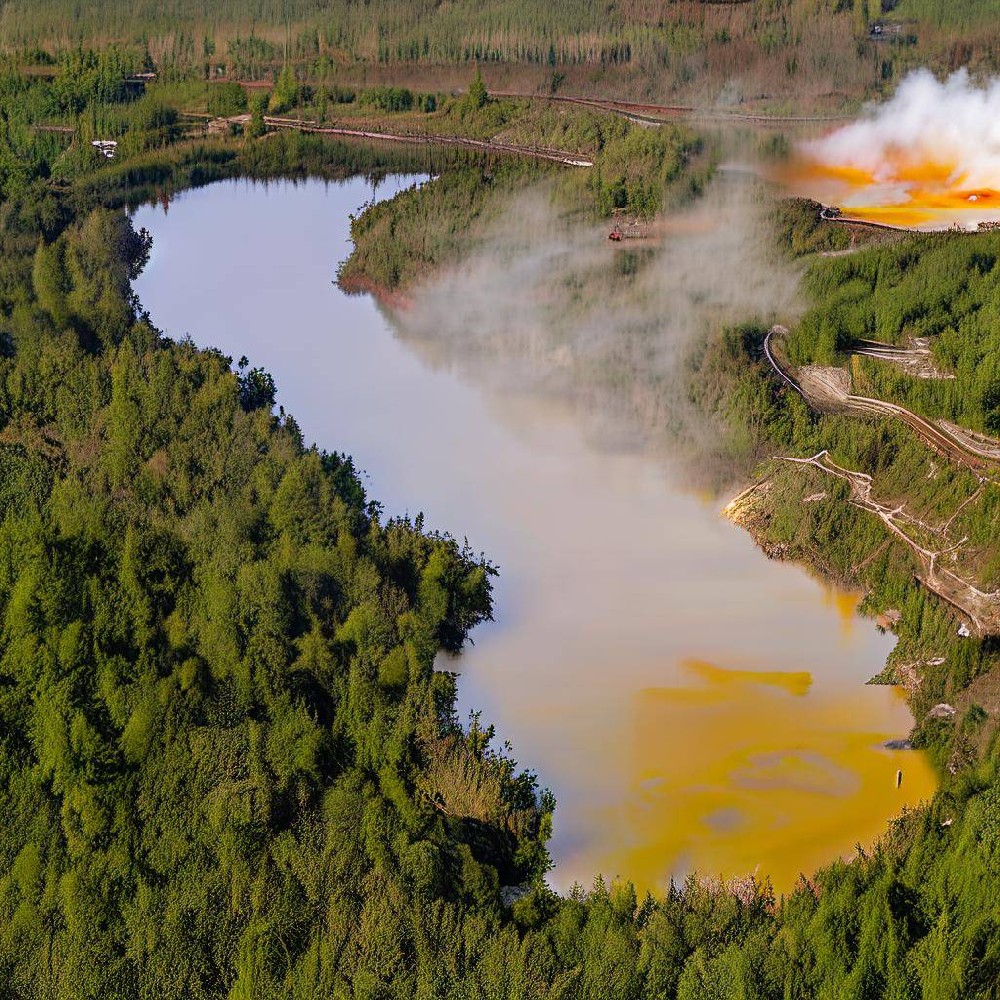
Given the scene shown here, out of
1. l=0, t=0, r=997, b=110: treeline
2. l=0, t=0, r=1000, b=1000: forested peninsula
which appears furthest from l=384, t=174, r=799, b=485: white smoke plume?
l=0, t=0, r=997, b=110: treeline

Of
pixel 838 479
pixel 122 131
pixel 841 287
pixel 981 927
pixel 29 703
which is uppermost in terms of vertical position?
pixel 122 131

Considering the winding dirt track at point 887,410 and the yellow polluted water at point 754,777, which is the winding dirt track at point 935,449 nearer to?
the winding dirt track at point 887,410

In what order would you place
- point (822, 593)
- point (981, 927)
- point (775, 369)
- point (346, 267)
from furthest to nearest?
Answer: point (346, 267) → point (775, 369) → point (822, 593) → point (981, 927)

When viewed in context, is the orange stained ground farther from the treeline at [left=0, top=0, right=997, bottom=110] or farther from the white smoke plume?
the treeline at [left=0, top=0, right=997, bottom=110]

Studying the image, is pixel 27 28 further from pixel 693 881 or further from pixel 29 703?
pixel 693 881

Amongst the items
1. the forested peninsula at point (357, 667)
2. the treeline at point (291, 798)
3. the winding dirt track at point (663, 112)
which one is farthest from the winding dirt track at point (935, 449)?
the winding dirt track at point (663, 112)

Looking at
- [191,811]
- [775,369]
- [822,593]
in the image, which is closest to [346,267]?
[775,369]

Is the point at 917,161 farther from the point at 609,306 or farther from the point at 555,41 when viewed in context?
the point at 555,41
